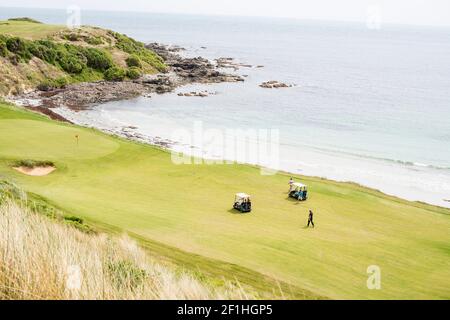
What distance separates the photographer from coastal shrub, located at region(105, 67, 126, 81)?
93544 millimetres

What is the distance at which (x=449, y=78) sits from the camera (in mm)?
134000

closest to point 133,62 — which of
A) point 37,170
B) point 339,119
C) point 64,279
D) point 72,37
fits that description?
point 72,37

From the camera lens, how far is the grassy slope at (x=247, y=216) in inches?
735

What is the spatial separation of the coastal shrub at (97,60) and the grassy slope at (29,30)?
38.9ft

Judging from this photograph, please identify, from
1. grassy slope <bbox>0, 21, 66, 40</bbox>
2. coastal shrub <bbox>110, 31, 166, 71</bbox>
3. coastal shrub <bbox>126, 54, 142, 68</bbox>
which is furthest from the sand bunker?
coastal shrub <bbox>110, 31, 166, 71</bbox>

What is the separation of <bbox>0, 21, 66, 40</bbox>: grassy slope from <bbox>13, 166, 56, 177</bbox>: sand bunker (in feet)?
242

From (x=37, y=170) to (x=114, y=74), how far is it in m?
64.8

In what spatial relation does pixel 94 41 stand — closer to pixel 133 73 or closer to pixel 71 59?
pixel 133 73

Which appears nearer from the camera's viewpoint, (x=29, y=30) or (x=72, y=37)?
(x=72, y=37)

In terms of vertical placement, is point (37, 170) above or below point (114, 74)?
below

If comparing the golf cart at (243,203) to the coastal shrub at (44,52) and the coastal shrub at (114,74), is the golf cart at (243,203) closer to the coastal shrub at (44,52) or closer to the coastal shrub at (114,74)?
the coastal shrub at (44,52)

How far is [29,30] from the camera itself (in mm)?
104750

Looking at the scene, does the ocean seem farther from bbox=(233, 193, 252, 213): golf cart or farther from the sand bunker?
the sand bunker

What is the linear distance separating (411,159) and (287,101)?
121 ft
